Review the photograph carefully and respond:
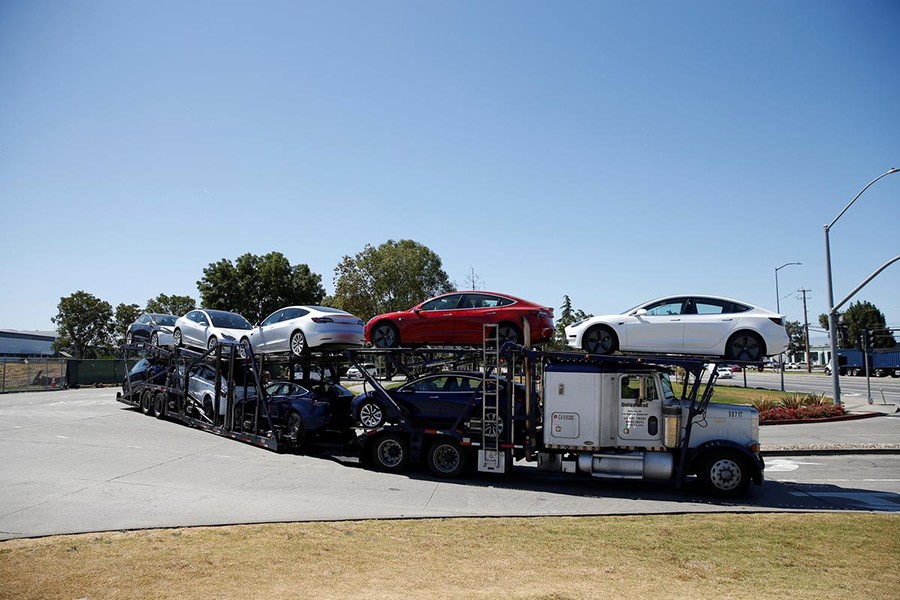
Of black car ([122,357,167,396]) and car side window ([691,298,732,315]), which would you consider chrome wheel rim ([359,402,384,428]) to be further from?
black car ([122,357,167,396])

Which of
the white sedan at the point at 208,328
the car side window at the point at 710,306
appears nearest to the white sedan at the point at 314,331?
the white sedan at the point at 208,328

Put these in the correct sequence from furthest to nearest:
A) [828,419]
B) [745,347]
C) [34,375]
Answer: [34,375], [828,419], [745,347]

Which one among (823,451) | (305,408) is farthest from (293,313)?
(823,451)

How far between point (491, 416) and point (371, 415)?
9.08ft

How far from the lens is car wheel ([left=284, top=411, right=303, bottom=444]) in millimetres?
15438


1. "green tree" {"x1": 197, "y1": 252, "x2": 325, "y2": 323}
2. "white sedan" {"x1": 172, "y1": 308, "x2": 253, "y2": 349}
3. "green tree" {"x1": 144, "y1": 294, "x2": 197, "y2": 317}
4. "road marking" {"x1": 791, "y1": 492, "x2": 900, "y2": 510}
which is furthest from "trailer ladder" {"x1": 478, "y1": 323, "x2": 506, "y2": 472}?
"green tree" {"x1": 144, "y1": 294, "x2": 197, "y2": 317}

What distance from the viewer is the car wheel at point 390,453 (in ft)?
44.1

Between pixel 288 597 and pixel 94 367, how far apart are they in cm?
3586

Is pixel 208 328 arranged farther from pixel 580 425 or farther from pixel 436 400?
pixel 580 425

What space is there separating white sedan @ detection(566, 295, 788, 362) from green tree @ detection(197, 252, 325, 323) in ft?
116

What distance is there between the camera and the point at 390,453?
536 inches

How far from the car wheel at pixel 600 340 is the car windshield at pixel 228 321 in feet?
31.3

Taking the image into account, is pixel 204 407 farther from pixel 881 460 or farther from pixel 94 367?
pixel 94 367

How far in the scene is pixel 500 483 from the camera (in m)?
12.8
